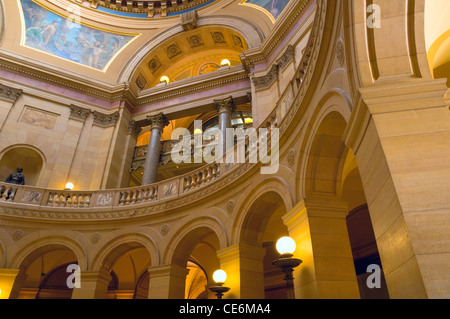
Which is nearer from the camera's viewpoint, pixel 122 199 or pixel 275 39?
pixel 122 199

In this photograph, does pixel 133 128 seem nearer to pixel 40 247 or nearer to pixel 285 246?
pixel 40 247

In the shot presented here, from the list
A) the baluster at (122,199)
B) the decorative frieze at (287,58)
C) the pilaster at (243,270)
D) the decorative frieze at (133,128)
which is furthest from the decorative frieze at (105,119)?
the pilaster at (243,270)

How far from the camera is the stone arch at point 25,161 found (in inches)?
576

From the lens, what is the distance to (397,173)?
11.1ft

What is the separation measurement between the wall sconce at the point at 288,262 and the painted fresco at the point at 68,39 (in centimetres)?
1754

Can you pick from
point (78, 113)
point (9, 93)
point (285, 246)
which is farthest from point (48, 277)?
point (285, 246)

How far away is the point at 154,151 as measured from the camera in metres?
16.5

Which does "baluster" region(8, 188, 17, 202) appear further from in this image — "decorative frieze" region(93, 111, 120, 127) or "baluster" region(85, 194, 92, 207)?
"decorative frieze" region(93, 111, 120, 127)

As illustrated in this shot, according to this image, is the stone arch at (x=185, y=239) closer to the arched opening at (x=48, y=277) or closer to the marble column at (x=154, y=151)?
the marble column at (x=154, y=151)

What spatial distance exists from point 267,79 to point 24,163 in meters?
12.0
